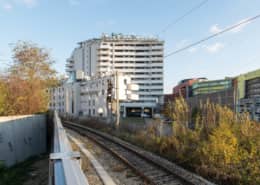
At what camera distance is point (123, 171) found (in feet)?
30.5

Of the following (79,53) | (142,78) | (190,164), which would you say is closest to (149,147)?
(190,164)

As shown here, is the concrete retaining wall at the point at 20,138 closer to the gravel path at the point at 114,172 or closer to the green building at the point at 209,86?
the gravel path at the point at 114,172

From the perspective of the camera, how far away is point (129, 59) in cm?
11525

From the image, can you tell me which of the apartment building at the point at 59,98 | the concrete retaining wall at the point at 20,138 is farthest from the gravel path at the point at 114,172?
the apartment building at the point at 59,98

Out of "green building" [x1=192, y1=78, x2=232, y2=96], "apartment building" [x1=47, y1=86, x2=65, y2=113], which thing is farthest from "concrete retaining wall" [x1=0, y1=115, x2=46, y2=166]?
"green building" [x1=192, y1=78, x2=232, y2=96]

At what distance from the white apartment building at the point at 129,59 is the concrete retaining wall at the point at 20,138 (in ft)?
280

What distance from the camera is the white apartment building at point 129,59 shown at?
358 ft

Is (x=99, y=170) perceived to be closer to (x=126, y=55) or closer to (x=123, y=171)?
(x=123, y=171)

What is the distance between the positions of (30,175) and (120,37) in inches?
4421

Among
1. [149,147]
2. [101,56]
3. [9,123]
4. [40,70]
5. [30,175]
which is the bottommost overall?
[30,175]

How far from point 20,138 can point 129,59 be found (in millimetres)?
101268

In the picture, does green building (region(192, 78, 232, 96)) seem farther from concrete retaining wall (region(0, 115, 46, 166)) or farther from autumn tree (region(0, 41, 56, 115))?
concrete retaining wall (region(0, 115, 46, 166))

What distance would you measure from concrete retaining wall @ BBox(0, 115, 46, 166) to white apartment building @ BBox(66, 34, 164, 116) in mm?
85344

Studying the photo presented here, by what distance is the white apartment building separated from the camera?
10912 cm
